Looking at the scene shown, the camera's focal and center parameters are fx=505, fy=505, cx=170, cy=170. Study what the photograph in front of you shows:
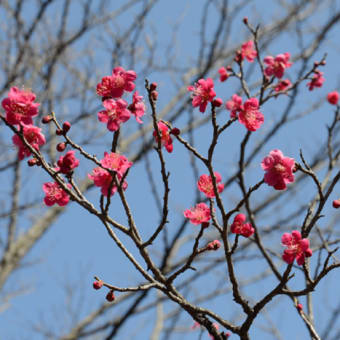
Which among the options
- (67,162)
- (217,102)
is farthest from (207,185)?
(67,162)

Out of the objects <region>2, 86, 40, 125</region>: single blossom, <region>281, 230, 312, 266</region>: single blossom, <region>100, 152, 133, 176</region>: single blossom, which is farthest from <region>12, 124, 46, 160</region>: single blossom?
<region>281, 230, 312, 266</region>: single blossom

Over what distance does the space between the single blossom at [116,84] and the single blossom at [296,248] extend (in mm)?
791

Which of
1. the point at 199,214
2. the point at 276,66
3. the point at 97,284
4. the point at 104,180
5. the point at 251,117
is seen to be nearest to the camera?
the point at 97,284

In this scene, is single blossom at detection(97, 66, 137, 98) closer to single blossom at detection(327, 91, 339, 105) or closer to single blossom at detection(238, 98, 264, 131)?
single blossom at detection(238, 98, 264, 131)

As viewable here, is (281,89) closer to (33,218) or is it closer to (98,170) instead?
(98,170)

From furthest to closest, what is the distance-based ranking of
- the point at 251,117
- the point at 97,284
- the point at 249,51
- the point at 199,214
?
the point at 249,51, the point at 251,117, the point at 199,214, the point at 97,284

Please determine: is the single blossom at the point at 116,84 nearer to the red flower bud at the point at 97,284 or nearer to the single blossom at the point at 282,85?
the red flower bud at the point at 97,284

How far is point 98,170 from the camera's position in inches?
71.0

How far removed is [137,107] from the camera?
1866 mm

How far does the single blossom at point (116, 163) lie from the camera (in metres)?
1.67

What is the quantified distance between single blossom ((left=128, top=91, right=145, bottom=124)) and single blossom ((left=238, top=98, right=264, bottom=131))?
1.30 feet

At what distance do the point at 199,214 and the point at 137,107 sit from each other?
1.50 ft

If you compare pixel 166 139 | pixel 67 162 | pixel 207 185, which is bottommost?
pixel 67 162

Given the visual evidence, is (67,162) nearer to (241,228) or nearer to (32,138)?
(32,138)
